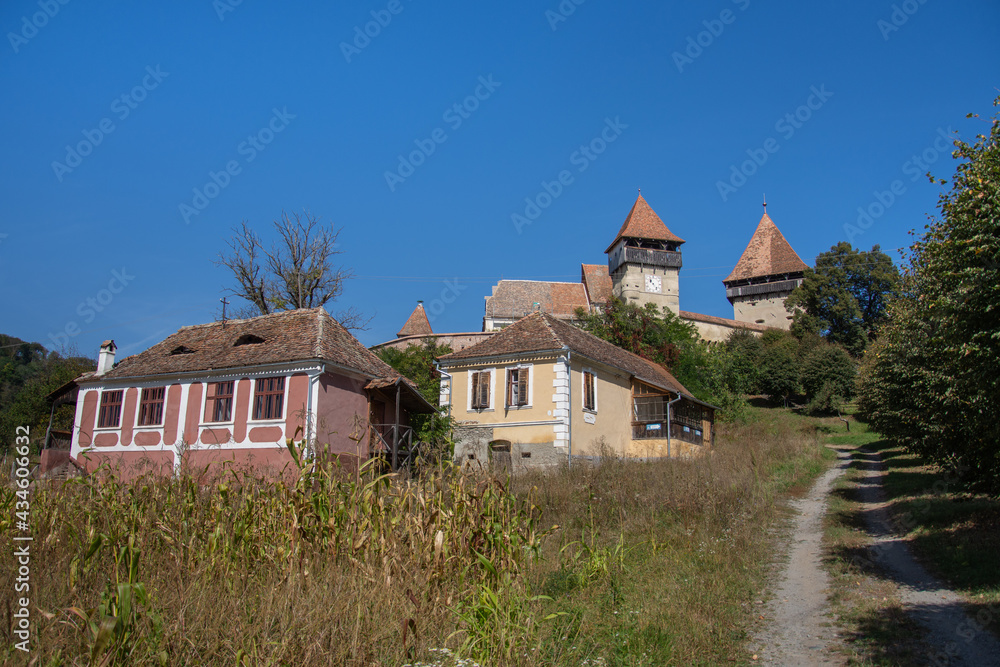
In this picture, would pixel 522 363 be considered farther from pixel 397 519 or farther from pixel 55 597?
pixel 55 597

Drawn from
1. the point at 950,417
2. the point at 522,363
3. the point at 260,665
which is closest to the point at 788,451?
the point at 522,363

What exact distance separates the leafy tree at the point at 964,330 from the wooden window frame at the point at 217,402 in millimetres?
18813

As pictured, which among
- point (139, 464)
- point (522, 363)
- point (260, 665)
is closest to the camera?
point (260, 665)

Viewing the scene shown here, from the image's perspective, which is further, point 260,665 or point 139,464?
point 139,464

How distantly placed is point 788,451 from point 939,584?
16.4 metres

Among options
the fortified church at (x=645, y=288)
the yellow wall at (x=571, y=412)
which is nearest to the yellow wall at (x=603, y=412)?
the yellow wall at (x=571, y=412)

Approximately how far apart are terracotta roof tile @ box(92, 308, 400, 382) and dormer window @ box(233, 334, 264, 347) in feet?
0.11

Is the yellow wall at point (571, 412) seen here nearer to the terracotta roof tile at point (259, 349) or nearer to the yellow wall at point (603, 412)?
the yellow wall at point (603, 412)

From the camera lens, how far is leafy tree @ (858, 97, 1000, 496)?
317 inches

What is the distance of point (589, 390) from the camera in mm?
23578

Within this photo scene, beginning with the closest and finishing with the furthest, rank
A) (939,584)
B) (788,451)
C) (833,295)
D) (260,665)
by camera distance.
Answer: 1. (260,665)
2. (939,584)
3. (788,451)
4. (833,295)

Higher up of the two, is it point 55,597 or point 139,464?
point 139,464

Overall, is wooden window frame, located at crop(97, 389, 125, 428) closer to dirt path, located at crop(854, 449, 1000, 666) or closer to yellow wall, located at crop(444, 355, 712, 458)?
yellow wall, located at crop(444, 355, 712, 458)

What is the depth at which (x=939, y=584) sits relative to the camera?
9266mm
